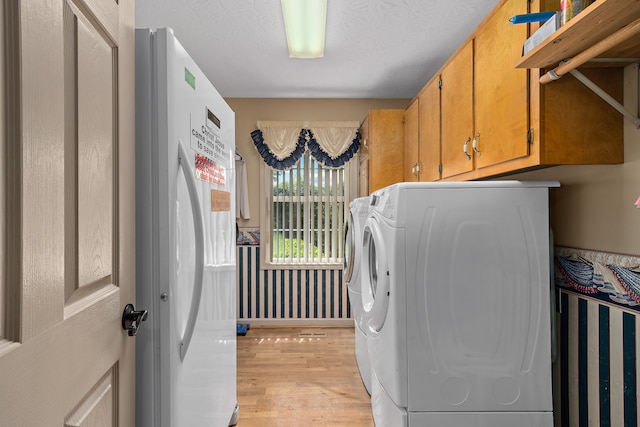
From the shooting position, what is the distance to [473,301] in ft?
5.23

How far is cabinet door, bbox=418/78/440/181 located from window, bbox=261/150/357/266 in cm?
135

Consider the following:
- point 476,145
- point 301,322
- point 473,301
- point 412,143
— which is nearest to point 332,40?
point 412,143

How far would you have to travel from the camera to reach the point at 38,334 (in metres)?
0.59

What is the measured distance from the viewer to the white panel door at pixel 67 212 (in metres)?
0.54

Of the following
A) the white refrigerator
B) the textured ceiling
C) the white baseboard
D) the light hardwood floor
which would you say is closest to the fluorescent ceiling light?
the textured ceiling

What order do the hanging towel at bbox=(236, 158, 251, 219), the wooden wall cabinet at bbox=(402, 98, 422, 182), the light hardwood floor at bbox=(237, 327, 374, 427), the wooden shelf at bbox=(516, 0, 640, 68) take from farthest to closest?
the hanging towel at bbox=(236, 158, 251, 219) → the wooden wall cabinet at bbox=(402, 98, 422, 182) → the light hardwood floor at bbox=(237, 327, 374, 427) → the wooden shelf at bbox=(516, 0, 640, 68)

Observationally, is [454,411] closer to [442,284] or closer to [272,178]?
[442,284]

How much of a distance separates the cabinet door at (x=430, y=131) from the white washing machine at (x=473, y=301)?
2.83 feet

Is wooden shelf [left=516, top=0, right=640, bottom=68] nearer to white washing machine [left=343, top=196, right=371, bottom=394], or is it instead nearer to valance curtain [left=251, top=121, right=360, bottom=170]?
white washing machine [left=343, top=196, right=371, bottom=394]

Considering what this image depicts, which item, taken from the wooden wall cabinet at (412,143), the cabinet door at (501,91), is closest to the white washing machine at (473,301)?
the cabinet door at (501,91)

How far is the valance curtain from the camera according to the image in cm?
391

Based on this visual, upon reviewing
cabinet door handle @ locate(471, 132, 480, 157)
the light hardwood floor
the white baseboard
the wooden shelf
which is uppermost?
the wooden shelf

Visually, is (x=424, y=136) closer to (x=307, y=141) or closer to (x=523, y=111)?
(x=523, y=111)

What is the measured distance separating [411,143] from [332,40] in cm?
100
